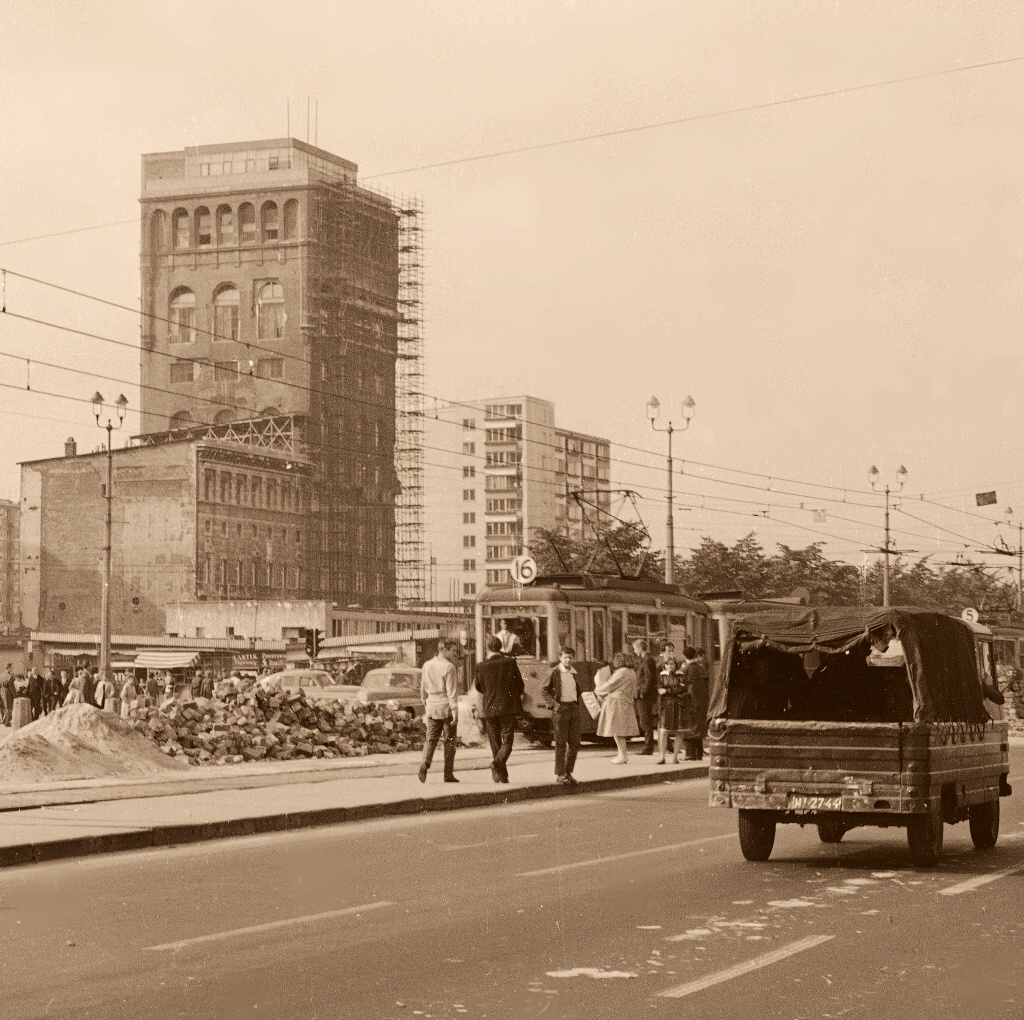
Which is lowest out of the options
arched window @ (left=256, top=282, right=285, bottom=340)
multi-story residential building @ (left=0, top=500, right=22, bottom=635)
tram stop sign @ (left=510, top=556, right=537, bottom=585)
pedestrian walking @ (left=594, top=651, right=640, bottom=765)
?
pedestrian walking @ (left=594, top=651, right=640, bottom=765)

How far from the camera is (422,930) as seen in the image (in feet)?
31.9

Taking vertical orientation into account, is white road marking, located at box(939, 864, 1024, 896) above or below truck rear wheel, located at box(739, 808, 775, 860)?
below

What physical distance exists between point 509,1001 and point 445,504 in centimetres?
16290

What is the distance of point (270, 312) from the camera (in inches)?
4798

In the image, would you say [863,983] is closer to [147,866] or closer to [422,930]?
[422,930]

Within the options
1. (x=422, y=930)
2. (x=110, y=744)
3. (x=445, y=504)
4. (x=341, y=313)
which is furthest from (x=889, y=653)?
(x=445, y=504)

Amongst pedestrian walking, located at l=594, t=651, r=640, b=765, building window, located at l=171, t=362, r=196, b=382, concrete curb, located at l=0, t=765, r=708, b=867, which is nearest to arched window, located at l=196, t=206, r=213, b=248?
building window, located at l=171, t=362, r=196, b=382

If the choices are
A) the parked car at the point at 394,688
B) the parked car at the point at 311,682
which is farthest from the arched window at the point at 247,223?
the parked car at the point at 394,688

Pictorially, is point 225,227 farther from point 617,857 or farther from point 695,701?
point 617,857

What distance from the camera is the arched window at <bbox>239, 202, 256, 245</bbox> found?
12281 centimetres

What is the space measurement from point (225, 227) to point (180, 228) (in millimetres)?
3754

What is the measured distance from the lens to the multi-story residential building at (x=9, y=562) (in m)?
146

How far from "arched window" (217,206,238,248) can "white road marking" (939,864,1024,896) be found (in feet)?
376

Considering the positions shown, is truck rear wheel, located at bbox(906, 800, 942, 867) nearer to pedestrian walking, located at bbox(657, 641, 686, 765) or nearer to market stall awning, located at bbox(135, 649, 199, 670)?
pedestrian walking, located at bbox(657, 641, 686, 765)
